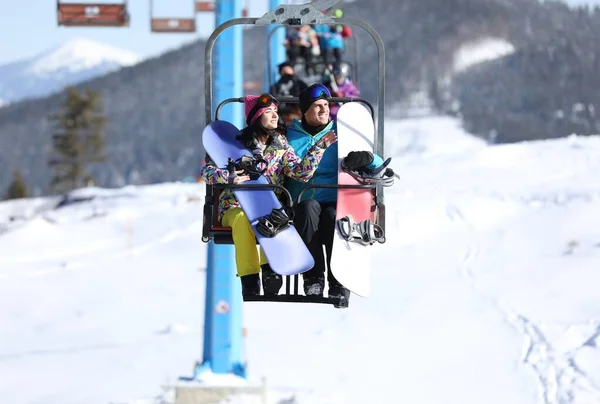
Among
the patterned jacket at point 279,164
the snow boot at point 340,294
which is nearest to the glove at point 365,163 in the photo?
the patterned jacket at point 279,164

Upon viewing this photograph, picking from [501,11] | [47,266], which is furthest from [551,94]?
[47,266]

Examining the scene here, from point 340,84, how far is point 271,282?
6380mm

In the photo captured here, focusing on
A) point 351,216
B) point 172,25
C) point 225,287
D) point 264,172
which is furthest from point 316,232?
point 172,25

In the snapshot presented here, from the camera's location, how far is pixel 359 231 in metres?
5.08

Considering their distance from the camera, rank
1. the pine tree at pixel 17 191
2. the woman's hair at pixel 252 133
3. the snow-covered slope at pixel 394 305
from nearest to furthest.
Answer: the woman's hair at pixel 252 133 → the snow-covered slope at pixel 394 305 → the pine tree at pixel 17 191

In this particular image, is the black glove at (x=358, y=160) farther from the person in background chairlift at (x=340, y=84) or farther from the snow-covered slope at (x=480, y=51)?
the snow-covered slope at (x=480, y=51)

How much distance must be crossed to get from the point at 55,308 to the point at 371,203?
430 inches

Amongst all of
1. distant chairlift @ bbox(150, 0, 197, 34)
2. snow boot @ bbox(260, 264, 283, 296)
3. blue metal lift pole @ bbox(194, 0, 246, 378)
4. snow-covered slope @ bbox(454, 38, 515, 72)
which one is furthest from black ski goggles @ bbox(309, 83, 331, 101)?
snow-covered slope @ bbox(454, 38, 515, 72)

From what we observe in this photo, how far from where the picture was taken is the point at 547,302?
11.7m

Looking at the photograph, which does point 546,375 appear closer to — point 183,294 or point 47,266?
point 183,294

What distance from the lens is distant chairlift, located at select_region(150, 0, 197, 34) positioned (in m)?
18.6

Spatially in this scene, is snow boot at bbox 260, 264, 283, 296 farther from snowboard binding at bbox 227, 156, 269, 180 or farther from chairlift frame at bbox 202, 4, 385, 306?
snowboard binding at bbox 227, 156, 269, 180

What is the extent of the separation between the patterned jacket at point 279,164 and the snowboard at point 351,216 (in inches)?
6.4

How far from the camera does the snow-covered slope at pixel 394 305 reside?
1038 centimetres
